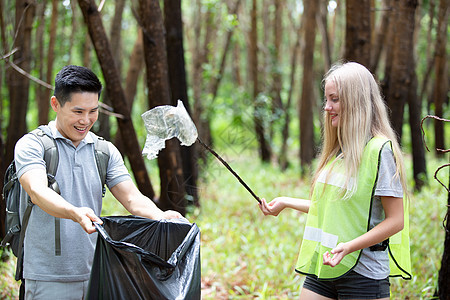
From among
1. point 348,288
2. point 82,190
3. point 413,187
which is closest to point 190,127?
point 82,190

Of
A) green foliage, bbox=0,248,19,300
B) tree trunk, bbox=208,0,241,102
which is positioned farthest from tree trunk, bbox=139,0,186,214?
tree trunk, bbox=208,0,241,102

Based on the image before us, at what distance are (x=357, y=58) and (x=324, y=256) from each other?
13.6 ft

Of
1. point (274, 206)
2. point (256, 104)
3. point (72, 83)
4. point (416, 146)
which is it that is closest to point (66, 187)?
point (72, 83)

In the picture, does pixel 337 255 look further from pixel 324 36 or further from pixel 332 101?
pixel 324 36

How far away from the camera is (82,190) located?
2543mm

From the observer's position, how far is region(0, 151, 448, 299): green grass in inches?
198

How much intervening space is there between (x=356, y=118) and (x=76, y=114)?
4.57 feet

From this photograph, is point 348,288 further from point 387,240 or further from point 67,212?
point 67,212

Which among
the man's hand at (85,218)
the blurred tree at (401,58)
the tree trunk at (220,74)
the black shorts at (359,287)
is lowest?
the black shorts at (359,287)

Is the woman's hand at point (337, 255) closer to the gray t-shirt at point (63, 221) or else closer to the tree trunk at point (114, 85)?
the gray t-shirt at point (63, 221)

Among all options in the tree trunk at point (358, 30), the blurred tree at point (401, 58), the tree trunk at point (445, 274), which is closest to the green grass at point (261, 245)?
the tree trunk at point (445, 274)

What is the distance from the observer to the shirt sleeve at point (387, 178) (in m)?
2.43

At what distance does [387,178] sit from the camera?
7.99 ft

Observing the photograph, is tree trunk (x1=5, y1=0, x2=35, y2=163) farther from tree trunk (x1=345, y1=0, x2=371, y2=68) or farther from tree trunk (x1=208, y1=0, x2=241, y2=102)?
tree trunk (x1=208, y1=0, x2=241, y2=102)
